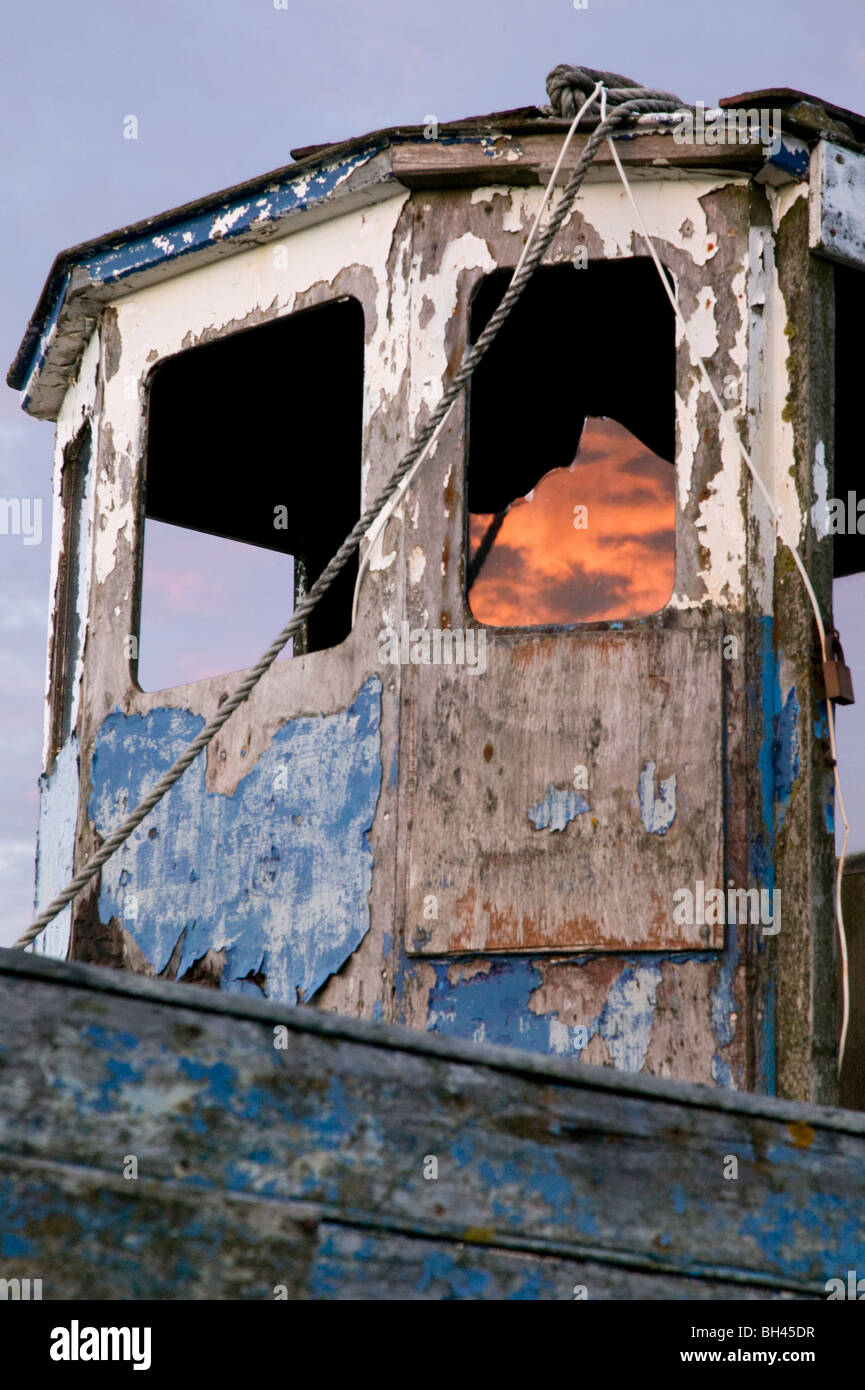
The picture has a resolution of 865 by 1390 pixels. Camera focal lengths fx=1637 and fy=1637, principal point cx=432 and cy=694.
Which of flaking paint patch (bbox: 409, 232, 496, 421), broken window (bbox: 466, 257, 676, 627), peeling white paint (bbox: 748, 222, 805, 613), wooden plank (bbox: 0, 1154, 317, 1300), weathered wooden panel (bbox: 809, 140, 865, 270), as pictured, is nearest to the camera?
wooden plank (bbox: 0, 1154, 317, 1300)

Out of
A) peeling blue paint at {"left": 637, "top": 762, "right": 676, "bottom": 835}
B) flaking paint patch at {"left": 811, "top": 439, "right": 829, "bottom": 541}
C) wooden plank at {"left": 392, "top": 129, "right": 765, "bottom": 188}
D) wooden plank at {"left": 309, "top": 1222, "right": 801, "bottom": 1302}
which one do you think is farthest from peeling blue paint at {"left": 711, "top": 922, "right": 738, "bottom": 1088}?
wooden plank at {"left": 392, "top": 129, "right": 765, "bottom": 188}

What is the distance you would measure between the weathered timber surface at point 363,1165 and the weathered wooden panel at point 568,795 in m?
1.37

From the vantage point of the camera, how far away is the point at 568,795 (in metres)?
4.14

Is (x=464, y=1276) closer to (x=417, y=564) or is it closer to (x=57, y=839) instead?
(x=417, y=564)

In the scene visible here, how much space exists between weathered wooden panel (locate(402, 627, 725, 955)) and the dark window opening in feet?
6.38

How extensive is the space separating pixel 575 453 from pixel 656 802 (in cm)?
175

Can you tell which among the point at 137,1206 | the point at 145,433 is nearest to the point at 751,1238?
the point at 137,1206

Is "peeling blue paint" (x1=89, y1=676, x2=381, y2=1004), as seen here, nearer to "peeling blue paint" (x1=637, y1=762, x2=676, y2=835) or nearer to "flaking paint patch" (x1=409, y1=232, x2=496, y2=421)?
"peeling blue paint" (x1=637, y1=762, x2=676, y2=835)

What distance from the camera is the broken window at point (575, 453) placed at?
4672mm

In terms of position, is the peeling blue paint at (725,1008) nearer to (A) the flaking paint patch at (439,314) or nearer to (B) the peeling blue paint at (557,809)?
(B) the peeling blue paint at (557,809)

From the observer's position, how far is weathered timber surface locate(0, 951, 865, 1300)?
2.34 m

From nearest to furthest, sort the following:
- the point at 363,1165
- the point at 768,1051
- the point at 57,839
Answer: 1. the point at 363,1165
2. the point at 768,1051
3. the point at 57,839

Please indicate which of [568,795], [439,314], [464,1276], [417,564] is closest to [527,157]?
[439,314]
